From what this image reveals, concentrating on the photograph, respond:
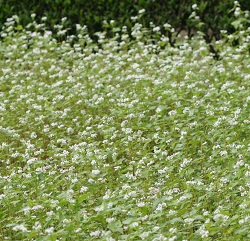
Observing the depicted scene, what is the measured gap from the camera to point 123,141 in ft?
20.0

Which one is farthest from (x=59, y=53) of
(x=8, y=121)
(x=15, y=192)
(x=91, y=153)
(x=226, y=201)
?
(x=226, y=201)

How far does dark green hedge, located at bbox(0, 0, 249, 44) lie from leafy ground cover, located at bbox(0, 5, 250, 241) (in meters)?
0.25

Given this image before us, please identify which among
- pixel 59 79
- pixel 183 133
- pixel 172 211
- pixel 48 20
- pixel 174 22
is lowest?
pixel 172 211

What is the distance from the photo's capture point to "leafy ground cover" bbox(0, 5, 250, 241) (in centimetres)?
465

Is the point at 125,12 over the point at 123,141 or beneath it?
over

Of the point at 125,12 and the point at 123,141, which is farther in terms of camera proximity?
the point at 125,12

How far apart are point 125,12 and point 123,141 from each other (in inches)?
151

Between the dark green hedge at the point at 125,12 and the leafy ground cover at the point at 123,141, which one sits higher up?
the dark green hedge at the point at 125,12

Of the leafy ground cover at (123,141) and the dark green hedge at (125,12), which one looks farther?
the dark green hedge at (125,12)

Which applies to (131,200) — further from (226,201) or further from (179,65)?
(179,65)

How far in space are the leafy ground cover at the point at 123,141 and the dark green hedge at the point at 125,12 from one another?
0.82 ft

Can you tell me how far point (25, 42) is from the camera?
9.41 m

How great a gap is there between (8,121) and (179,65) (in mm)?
1984

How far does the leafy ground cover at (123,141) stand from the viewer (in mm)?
4648
